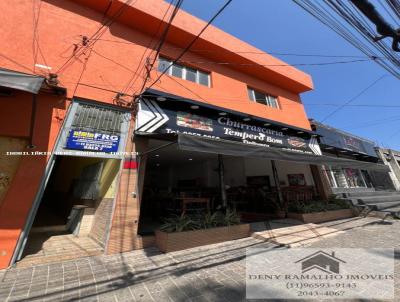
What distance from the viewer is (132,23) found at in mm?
7457

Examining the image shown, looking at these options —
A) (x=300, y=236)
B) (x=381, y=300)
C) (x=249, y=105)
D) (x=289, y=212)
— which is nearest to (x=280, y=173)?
(x=289, y=212)

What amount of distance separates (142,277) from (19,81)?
4.58 meters

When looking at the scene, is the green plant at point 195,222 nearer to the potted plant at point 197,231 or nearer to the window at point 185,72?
the potted plant at point 197,231

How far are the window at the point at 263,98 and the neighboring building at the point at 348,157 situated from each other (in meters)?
3.31

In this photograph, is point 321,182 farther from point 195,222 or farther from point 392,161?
point 392,161

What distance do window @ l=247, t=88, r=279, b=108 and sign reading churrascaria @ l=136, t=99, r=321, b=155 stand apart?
1846mm

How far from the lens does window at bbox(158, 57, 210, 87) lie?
8023 mm

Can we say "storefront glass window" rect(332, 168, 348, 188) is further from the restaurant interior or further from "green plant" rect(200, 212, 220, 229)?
"green plant" rect(200, 212, 220, 229)

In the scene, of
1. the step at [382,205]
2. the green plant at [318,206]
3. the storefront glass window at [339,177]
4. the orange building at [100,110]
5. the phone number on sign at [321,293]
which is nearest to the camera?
the phone number on sign at [321,293]

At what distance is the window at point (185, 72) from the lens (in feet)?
26.3

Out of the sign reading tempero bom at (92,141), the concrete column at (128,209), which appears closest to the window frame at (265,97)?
the concrete column at (128,209)

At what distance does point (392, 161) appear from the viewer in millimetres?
18953

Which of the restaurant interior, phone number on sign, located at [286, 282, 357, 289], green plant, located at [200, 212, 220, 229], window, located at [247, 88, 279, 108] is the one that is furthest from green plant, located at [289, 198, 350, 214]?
phone number on sign, located at [286, 282, 357, 289]

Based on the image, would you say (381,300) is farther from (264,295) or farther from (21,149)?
(21,149)
